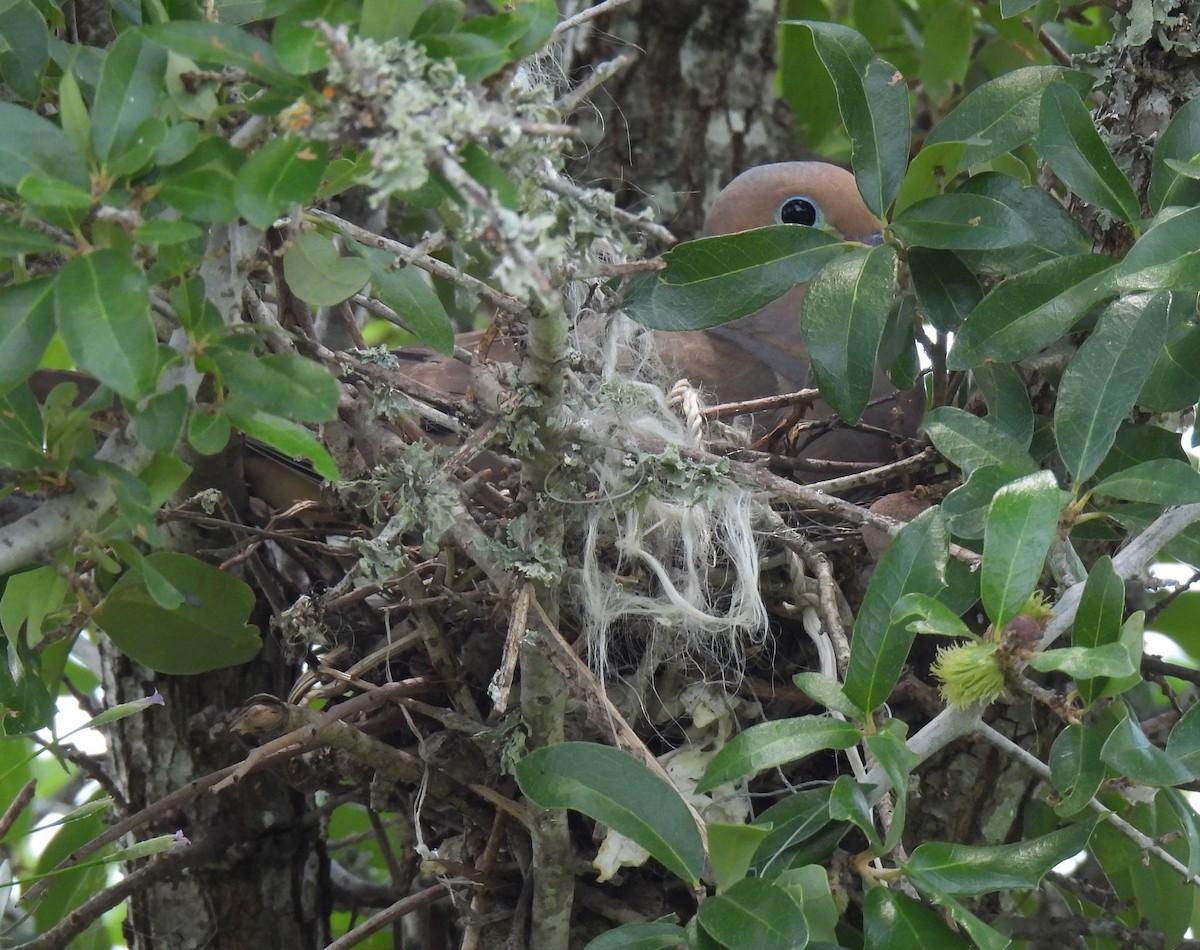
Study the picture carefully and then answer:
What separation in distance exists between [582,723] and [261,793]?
66cm

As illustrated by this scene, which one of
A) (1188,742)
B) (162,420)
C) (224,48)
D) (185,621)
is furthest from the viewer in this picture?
(185,621)

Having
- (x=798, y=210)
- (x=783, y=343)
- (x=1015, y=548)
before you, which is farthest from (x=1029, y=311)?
(x=798, y=210)

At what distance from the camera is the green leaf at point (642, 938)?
132 cm

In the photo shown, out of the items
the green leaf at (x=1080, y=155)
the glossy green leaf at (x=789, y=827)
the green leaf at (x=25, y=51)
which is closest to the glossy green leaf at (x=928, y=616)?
the glossy green leaf at (x=789, y=827)

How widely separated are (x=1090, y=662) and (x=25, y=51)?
3.97ft

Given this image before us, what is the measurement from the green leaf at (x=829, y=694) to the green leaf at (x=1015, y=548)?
0.57 ft

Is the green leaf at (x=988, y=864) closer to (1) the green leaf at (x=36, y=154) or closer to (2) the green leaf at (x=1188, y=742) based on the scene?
(2) the green leaf at (x=1188, y=742)

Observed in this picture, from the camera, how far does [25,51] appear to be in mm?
1333

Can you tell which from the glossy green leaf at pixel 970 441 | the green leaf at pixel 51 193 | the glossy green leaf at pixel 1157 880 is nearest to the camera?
the green leaf at pixel 51 193

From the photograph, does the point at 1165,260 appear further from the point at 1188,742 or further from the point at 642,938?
the point at 642,938

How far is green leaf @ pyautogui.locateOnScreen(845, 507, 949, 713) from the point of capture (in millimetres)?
1325

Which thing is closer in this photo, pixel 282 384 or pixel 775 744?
pixel 282 384

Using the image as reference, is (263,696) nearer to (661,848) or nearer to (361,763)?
(361,763)

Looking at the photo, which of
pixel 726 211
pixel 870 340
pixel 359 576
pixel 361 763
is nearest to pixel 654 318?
pixel 870 340
